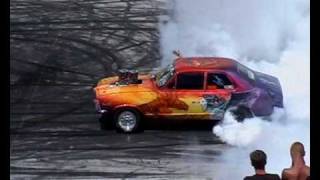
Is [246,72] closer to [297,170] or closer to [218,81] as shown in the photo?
[218,81]

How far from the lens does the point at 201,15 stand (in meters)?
9.08

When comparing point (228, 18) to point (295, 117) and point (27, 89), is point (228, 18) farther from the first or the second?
point (27, 89)

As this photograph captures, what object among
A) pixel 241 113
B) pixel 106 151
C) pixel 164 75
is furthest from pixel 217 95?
pixel 106 151

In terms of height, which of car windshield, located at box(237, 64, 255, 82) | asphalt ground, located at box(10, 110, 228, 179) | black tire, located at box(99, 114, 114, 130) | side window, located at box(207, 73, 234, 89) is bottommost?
asphalt ground, located at box(10, 110, 228, 179)

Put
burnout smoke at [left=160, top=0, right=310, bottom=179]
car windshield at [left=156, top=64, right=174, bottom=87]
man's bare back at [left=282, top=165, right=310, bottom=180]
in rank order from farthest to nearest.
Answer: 1. car windshield at [left=156, top=64, right=174, bottom=87]
2. burnout smoke at [left=160, top=0, right=310, bottom=179]
3. man's bare back at [left=282, top=165, right=310, bottom=180]

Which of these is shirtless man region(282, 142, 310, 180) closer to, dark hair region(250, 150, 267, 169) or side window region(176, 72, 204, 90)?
dark hair region(250, 150, 267, 169)

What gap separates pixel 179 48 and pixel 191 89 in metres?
0.68

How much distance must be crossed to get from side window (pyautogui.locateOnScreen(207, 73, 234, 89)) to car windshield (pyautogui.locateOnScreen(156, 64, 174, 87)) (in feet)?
1.98

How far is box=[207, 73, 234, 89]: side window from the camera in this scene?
29.0 feet

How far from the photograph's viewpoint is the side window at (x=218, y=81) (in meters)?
8.84

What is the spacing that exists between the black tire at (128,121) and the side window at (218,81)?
119 centimetres

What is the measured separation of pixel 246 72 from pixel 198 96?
81cm

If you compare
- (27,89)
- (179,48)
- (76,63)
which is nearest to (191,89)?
(179,48)

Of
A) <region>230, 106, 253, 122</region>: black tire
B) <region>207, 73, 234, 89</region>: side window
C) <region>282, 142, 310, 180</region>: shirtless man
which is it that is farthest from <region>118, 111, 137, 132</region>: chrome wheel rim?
<region>282, 142, 310, 180</region>: shirtless man
